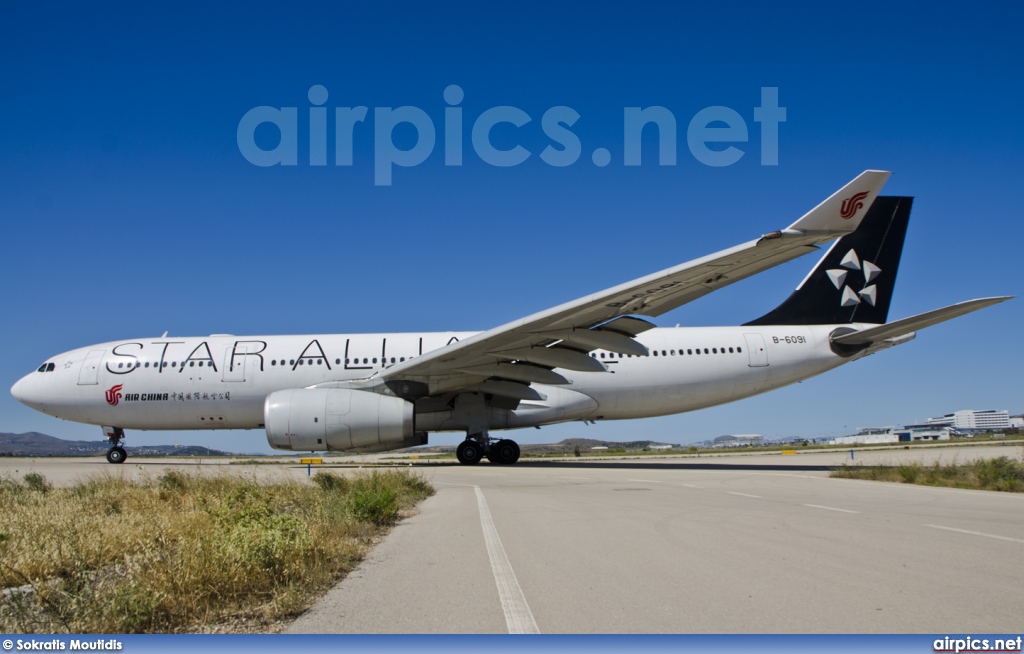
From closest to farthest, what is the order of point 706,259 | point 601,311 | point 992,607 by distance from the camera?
point 992,607 < point 706,259 < point 601,311

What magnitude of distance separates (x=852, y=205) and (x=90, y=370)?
19.4 meters

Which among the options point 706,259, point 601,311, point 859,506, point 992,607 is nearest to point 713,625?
point 992,607

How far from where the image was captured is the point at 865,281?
20.0 metres

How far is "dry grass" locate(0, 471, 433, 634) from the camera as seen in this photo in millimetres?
3643

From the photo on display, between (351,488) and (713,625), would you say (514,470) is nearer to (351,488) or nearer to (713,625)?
(351,488)

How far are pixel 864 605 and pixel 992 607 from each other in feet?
2.03

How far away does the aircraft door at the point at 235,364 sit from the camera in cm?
1933

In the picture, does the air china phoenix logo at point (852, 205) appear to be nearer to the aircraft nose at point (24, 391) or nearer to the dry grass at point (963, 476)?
the dry grass at point (963, 476)

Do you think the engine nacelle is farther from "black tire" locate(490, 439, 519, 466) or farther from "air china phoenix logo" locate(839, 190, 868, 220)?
"air china phoenix logo" locate(839, 190, 868, 220)

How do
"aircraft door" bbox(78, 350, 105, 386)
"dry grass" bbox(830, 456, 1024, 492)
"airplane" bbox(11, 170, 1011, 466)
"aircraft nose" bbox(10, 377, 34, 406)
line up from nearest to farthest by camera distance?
1. "dry grass" bbox(830, 456, 1024, 492)
2. "airplane" bbox(11, 170, 1011, 466)
3. "aircraft door" bbox(78, 350, 105, 386)
4. "aircraft nose" bbox(10, 377, 34, 406)

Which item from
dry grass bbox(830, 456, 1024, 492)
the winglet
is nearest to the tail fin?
dry grass bbox(830, 456, 1024, 492)

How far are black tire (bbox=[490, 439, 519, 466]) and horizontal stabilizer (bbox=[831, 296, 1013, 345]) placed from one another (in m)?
8.91

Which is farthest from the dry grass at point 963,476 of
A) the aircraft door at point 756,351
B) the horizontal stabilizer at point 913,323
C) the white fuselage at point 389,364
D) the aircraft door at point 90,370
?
the aircraft door at point 90,370

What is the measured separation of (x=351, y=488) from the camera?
10.5 meters
